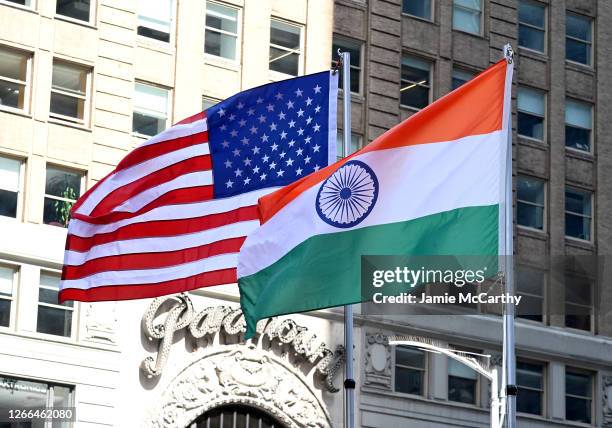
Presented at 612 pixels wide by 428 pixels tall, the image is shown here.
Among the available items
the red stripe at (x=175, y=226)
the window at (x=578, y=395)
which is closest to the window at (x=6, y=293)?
the red stripe at (x=175, y=226)

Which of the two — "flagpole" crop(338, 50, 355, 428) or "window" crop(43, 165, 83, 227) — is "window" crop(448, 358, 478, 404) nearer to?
"window" crop(43, 165, 83, 227)

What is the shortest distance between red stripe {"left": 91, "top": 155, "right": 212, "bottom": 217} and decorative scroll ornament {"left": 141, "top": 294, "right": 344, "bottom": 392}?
14.6 m

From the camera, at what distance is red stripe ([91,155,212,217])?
27844 mm

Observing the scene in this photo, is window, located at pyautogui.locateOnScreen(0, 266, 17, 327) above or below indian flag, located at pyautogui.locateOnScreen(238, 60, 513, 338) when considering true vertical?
above

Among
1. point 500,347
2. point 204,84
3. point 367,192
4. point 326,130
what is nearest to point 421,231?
point 367,192

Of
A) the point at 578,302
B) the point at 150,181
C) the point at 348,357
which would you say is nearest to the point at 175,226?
the point at 150,181

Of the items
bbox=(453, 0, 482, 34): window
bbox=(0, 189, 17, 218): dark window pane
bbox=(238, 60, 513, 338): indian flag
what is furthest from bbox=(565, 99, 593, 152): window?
bbox=(238, 60, 513, 338): indian flag

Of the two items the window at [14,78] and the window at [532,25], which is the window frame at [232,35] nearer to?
the window at [14,78]

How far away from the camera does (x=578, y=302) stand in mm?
53312

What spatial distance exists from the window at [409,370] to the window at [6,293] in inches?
501

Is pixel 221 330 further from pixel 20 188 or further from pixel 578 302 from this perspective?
pixel 578 302

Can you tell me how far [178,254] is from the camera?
1077 inches

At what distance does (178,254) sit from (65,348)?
14.6 meters

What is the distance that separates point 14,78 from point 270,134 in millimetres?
16910
